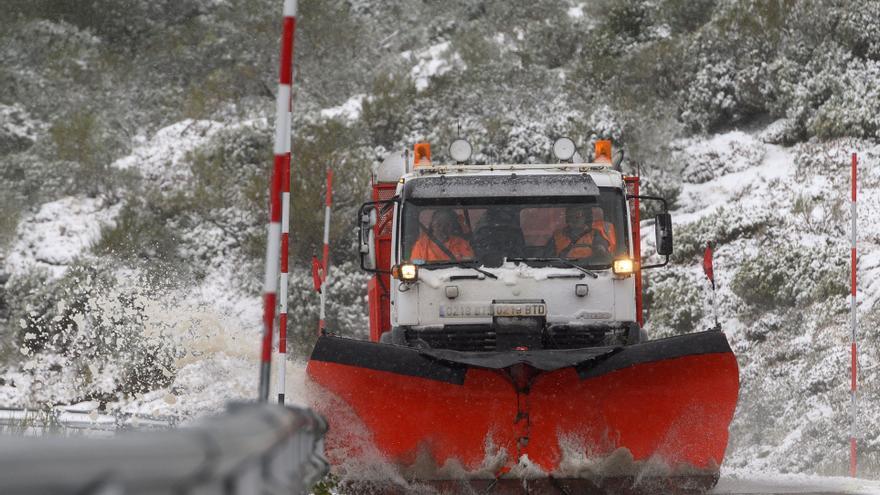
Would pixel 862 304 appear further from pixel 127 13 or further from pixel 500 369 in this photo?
pixel 127 13

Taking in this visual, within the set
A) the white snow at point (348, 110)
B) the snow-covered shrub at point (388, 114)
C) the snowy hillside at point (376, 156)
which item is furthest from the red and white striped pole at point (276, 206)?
the white snow at point (348, 110)

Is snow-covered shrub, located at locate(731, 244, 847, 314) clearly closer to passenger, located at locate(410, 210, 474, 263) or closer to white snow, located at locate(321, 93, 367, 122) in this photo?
passenger, located at locate(410, 210, 474, 263)

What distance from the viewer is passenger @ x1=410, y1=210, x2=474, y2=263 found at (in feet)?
26.3

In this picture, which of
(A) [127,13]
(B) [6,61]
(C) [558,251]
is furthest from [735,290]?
(A) [127,13]

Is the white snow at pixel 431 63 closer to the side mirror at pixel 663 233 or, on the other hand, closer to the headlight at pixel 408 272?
the side mirror at pixel 663 233

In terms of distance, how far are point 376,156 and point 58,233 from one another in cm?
608

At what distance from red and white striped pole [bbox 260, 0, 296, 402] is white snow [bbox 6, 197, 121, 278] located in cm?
1654

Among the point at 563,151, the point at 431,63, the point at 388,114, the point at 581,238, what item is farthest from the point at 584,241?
the point at 431,63

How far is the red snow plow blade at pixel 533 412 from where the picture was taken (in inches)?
259

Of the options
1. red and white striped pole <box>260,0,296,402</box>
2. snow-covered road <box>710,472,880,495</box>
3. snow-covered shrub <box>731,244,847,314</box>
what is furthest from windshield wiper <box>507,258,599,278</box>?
snow-covered shrub <box>731,244,847,314</box>

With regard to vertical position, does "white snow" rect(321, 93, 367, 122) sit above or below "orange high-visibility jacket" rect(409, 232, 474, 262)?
above

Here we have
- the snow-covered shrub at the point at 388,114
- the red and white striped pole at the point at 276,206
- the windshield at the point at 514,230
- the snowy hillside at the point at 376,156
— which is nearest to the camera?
the red and white striped pole at the point at 276,206

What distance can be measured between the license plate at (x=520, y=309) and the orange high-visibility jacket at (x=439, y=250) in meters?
0.51

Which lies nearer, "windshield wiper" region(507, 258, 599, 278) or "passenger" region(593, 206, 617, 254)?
→ "windshield wiper" region(507, 258, 599, 278)
